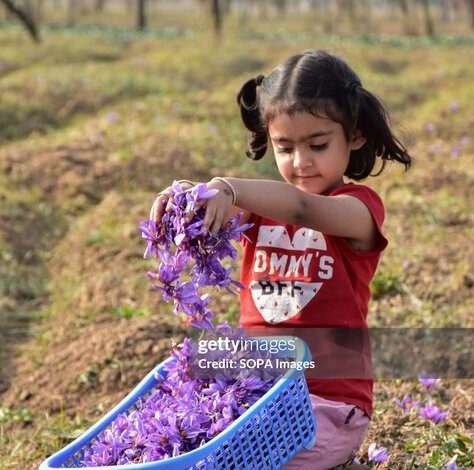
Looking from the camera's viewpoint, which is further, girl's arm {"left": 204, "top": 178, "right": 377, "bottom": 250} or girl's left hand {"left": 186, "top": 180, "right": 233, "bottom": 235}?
girl's arm {"left": 204, "top": 178, "right": 377, "bottom": 250}

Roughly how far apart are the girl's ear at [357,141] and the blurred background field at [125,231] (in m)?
0.44

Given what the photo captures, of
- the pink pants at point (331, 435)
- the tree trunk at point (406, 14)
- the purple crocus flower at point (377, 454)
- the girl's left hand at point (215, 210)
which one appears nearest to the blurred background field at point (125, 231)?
the purple crocus flower at point (377, 454)

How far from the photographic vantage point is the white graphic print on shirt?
2.71m

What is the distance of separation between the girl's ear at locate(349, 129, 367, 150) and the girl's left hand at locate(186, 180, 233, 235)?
2.36ft

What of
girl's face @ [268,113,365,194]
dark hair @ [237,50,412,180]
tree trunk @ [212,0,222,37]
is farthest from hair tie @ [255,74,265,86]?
tree trunk @ [212,0,222,37]

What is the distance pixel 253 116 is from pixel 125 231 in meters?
2.91

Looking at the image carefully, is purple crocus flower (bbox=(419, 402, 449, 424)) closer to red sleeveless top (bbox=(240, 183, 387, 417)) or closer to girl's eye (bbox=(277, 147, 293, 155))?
red sleeveless top (bbox=(240, 183, 387, 417))

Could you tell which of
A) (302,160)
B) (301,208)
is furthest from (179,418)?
(302,160)

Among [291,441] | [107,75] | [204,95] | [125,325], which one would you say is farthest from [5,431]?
[107,75]

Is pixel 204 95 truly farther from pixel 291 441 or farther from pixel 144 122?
pixel 291 441

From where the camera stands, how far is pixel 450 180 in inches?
277

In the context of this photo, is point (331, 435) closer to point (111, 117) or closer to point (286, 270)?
point (286, 270)

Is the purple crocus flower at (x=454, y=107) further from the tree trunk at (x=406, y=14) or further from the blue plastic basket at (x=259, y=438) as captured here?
the tree trunk at (x=406, y=14)

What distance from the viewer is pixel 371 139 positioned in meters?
2.85
